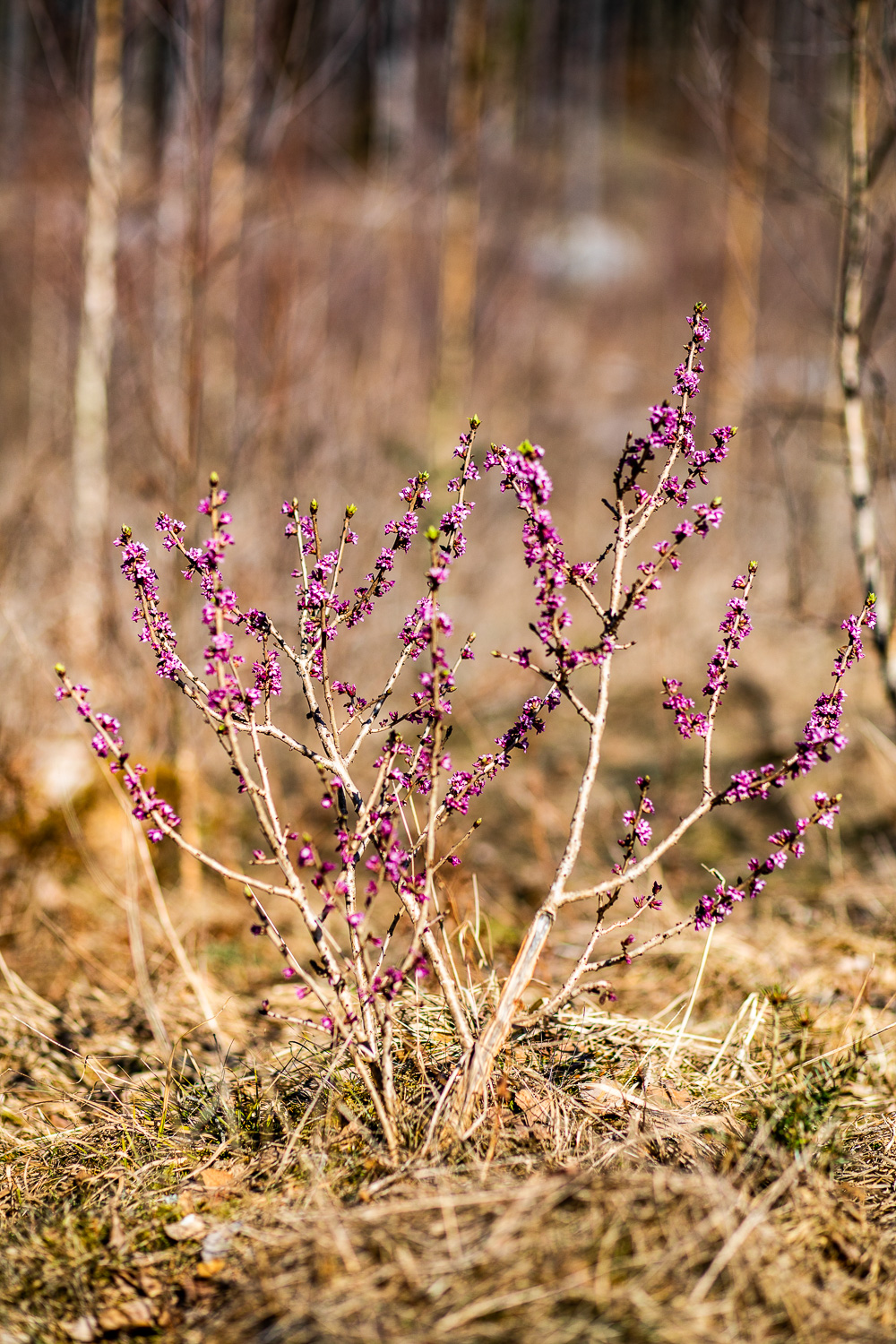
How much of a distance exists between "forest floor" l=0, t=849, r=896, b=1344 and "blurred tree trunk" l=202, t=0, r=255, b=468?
2830mm

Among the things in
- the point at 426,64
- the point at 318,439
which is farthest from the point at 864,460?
the point at 426,64

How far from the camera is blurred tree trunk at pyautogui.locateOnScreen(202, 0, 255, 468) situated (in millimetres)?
4090

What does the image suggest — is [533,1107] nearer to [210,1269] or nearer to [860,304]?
[210,1269]

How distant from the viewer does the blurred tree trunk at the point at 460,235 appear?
8.90 m

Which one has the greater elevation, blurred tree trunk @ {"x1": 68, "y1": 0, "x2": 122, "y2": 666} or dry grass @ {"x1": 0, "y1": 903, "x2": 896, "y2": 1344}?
blurred tree trunk @ {"x1": 68, "y1": 0, "x2": 122, "y2": 666}

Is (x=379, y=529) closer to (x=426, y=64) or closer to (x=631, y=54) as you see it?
(x=426, y=64)

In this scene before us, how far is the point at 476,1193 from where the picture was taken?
1.61 metres

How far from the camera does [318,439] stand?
5430 mm

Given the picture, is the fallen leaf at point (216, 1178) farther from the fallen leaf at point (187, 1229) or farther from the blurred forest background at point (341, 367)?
the blurred forest background at point (341, 367)

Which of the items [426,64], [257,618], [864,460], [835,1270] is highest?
[426,64]

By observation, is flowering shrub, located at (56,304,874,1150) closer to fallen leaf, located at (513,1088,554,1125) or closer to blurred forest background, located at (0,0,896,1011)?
fallen leaf, located at (513,1088,554,1125)

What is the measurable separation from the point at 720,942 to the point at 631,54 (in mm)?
40389

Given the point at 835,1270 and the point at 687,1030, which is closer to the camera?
the point at 835,1270

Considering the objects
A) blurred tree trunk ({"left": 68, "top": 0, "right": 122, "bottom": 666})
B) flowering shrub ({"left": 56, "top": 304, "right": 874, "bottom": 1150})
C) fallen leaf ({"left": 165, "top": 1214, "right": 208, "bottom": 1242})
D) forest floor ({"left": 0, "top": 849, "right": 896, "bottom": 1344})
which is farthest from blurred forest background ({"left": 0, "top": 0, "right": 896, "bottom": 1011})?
fallen leaf ({"left": 165, "top": 1214, "right": 208, "bottom": 1242})
